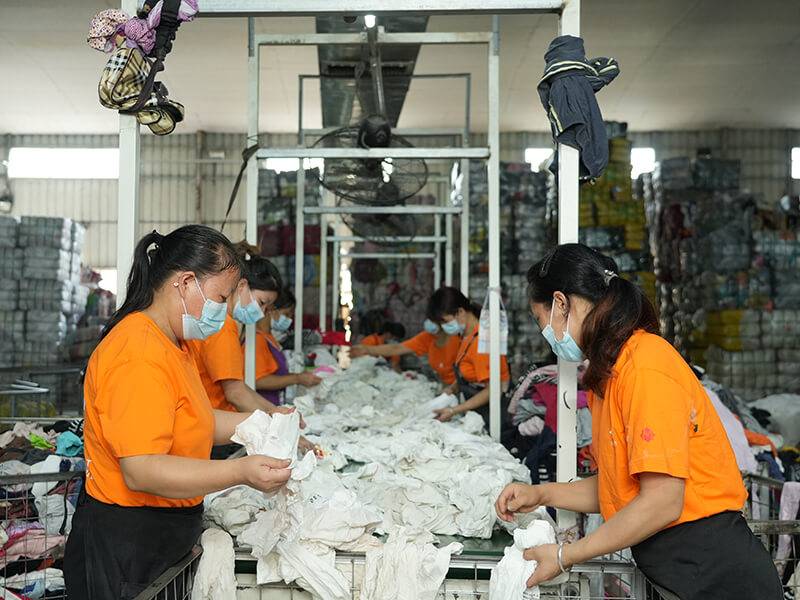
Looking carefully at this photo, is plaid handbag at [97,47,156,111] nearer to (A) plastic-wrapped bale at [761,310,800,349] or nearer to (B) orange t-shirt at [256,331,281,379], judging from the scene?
(B) orange t-shirt at [256,331,281,379]

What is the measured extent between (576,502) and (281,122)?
49.4ft

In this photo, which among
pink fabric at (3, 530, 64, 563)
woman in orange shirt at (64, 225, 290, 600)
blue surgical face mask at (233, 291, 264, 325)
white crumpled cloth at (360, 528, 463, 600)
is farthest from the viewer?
blue surgical face mask at (233, 291, 264, 325)

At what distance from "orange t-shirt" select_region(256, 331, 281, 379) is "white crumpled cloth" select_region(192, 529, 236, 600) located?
2.41m

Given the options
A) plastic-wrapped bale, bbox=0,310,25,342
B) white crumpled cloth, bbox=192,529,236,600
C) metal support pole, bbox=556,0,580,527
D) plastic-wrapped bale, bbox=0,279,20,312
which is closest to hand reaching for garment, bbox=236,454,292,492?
white crumpled cloth, bbox=192,529,236,600

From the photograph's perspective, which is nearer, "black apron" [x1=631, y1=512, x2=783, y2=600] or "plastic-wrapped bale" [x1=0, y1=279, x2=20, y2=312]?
"black apron" [x1=631, y1=512, x2=783, y2=600]

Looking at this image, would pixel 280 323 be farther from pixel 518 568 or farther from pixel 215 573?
pixel 518 568

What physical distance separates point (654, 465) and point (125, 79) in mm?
1942

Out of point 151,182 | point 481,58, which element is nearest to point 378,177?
point 481,58

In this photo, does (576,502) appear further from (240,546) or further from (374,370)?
(374,370)

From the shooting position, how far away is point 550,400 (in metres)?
4.87

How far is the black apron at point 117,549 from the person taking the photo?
2197mm

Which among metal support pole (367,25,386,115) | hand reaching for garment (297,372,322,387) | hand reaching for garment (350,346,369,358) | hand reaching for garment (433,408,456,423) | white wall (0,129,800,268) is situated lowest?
hand reaching for garment (433,408,456,423)

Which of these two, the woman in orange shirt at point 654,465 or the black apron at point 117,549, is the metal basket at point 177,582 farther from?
the woman in orange shirt at point 654,465

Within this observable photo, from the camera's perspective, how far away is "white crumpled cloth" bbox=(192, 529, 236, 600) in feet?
7.90
